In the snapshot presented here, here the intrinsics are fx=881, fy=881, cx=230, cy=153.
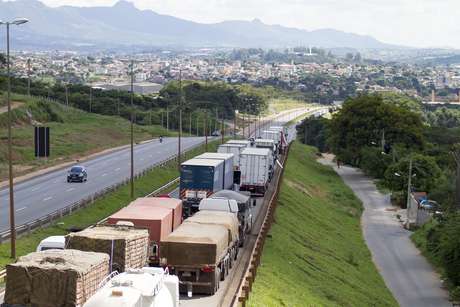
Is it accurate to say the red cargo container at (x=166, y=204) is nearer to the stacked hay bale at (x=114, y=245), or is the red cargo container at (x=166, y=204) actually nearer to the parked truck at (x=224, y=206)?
the parked truck at (x=224, y=206)

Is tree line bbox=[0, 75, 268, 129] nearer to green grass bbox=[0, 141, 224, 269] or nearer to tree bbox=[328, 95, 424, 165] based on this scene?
tree bbox=[328, 95, 424, 165]

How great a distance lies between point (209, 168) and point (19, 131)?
41899 mm

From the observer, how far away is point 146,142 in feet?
319

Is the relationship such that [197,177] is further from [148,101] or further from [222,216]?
[148,101]

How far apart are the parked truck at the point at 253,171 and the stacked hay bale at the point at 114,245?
30.9 meters

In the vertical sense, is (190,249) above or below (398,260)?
above

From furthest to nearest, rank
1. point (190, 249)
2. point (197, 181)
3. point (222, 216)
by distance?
point (197, 181)
point (222, 216)
point (190, 249)

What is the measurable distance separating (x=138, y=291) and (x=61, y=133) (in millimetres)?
71431

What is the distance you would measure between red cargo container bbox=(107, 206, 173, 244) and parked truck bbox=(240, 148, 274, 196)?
1032 inches

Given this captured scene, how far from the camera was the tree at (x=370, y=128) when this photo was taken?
9606 centimetres

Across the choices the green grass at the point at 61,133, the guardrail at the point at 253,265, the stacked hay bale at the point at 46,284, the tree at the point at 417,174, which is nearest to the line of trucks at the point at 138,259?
the stacked hay bale at the point at 46,284

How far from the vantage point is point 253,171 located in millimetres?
54656

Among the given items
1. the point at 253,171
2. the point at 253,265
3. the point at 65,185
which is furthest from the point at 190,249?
the point at 65,185

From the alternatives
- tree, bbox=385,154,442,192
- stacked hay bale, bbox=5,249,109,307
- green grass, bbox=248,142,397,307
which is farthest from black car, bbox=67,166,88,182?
stacked hay bale, bbox=5,249,109,307
